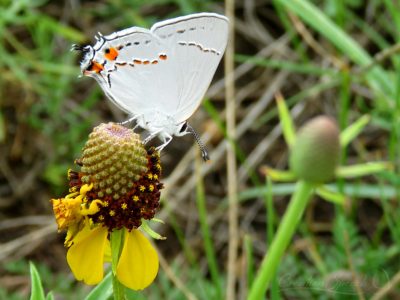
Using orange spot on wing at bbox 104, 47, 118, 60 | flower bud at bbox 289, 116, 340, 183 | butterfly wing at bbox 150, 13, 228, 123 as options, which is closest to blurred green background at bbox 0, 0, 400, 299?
butterfly wing at bbox 150, 13, 228, 123

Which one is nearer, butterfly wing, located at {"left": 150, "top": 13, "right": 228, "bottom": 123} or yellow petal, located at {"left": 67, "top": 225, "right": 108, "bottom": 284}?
yellow petal, located at {"left": 67, "top": 225, "right": 108, "bottom": 284}

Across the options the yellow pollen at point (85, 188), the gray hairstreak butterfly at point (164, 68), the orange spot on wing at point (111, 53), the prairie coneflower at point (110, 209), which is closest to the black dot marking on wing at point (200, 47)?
the gray hairstreak butterfly at point (164, 68)

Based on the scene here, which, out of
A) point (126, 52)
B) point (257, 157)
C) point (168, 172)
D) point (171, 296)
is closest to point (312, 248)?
point (171, 296)

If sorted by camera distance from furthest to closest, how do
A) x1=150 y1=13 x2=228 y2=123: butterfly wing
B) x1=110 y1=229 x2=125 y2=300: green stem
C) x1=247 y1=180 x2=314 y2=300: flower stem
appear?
x1=150 y1=13 x2=228 y2=123: butterfly wing
x1=110 y1=229 x2=125 y2=300: green stem
x1=247 y1=180 x2=314 y2=300: flower stem

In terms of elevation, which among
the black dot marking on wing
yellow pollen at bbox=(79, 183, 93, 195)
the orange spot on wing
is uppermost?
the orange spot on wing

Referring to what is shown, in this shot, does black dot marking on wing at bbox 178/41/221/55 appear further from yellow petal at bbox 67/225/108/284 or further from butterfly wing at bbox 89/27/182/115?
yellow petal at bbox 67/225/108/284

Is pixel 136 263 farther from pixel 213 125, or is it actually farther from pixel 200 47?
pixel 213 125

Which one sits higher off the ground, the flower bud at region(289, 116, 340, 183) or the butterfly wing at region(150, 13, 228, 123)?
Answer: the butterfly wing at region(150, 13, 228, 123)
